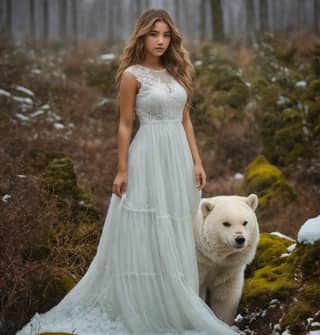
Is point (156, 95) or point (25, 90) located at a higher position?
point (156, 95)

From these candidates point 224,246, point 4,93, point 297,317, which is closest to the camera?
point 297,317

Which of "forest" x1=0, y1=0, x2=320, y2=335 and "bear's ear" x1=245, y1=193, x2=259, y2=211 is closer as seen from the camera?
"forest" x1=0, y1=0, x2=320, y2=335

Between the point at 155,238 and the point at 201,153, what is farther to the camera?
the point at 201,153

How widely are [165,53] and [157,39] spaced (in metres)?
0.25

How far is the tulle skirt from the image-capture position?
13.2 feet

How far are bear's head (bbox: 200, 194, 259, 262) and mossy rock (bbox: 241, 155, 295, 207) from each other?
10.0 ft

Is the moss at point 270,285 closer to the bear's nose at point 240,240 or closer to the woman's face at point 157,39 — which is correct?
the bear's nose at point 240,240

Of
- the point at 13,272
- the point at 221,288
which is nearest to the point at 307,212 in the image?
the point at 221,288

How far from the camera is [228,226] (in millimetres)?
4199

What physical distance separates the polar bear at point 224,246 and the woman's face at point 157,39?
1.27m

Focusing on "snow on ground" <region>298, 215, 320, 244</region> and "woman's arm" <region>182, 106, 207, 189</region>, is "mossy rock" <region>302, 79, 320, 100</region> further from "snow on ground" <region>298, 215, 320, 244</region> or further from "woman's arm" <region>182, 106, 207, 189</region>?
"snow on ground" <region>298, 215, 320, 244</region>

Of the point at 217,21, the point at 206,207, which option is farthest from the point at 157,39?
the point at 217,21

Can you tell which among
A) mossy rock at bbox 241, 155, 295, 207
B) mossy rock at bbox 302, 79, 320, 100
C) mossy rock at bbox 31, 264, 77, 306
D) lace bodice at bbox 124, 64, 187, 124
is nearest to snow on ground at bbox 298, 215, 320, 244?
lace bodice at bbox 124, 64, 187, 124

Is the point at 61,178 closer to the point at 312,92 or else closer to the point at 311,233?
the point at 311,233
